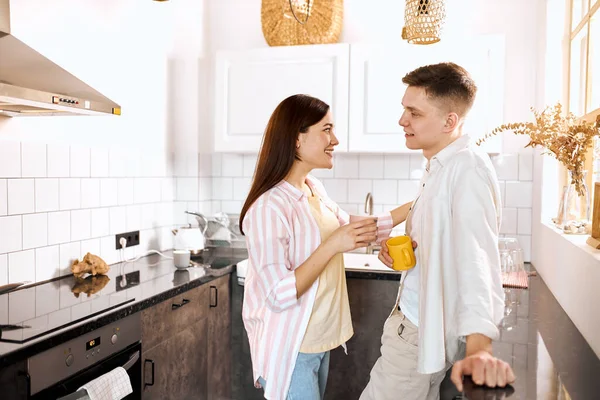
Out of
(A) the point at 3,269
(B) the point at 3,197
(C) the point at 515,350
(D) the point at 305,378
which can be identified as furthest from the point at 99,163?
(C) the point at 515,350

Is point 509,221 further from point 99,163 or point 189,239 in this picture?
point 99,163

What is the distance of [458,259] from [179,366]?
5.51 feet

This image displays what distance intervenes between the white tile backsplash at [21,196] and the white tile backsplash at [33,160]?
4 centimetres

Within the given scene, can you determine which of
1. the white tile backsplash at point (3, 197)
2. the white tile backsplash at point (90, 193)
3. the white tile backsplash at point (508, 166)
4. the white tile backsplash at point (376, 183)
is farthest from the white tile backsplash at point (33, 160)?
the white tile backsplash at point (508, 166)

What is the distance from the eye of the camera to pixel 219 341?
2.97m

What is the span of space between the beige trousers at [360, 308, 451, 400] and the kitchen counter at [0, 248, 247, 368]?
0.98 meters

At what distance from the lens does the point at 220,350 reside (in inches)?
117

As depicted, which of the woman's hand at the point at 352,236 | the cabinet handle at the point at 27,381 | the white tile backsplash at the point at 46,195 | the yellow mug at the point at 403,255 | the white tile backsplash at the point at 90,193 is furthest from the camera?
the white tile backsplash at the point at 90,193

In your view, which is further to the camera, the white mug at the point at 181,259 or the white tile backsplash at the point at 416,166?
the white tile backsplash at the point at 416,166

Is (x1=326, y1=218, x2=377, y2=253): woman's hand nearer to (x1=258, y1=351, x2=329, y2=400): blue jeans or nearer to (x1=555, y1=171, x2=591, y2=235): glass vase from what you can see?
(x1=258, y1=351, x2=329, y2=400): blue jeans

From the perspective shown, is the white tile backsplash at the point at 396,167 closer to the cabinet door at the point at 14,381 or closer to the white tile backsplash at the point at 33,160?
the white tile backsplash at the point at 33,160

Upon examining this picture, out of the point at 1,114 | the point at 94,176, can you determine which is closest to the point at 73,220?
the point at 94,176

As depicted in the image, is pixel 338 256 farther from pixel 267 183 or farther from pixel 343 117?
pixel 343 117

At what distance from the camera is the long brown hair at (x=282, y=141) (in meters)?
1.94
